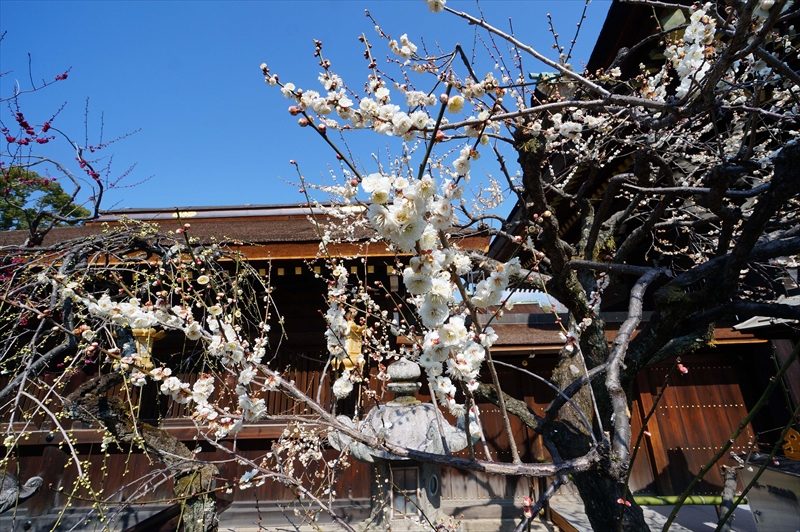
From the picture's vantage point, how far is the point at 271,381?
185cm

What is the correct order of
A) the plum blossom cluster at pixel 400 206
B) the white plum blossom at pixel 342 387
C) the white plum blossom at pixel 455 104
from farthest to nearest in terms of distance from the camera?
1. the white plum blossom at pixel 342 387
2. the white plum blossom at pixel 455 104
3. the plum blossom cluster at pixel 400 206

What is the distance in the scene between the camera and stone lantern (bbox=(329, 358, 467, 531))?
9.20ft

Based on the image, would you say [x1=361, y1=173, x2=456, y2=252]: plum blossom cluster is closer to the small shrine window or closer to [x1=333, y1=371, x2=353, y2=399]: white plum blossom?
[x1=333, y1=371, x2=353, y2=399]: white plum blossom

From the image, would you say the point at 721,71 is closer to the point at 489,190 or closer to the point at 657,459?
the point at 489,190

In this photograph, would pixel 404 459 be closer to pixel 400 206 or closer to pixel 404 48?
pixel 400 206

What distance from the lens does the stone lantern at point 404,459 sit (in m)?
2.80

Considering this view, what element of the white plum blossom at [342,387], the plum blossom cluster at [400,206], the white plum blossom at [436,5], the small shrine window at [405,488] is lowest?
the small shrine window at [405,488]

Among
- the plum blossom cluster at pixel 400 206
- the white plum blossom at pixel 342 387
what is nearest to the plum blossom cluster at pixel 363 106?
the plum blossom cluster at pixel 400 206

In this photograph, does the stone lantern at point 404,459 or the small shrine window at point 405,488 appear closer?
the stone lantern at point 404,459

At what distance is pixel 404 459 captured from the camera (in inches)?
114

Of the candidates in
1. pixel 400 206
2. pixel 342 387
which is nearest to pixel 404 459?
pixel 342 387

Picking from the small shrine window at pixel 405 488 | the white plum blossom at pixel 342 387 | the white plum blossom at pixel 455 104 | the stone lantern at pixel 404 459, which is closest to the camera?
the white plum blossom at pixel 455 104

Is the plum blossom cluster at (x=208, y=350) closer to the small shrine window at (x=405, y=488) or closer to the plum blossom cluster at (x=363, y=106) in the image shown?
the plum blossom cluster at (x=363, y=106)

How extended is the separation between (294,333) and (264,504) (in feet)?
7.37
